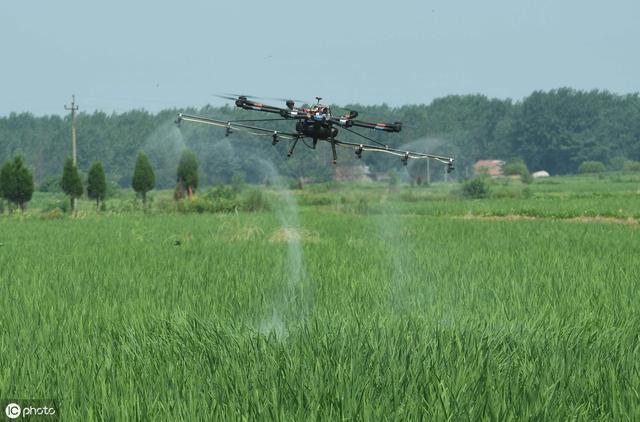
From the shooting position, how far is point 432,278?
902 cm

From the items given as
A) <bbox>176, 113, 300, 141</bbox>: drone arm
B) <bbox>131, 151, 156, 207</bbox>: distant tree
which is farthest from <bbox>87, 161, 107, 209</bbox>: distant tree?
<bbox>176, 113, 300, 141</bbox>: drone arm

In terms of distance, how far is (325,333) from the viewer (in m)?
5.24

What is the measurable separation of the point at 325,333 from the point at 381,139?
2.57m

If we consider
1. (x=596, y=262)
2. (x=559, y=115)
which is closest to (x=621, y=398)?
(x=596, y=262)

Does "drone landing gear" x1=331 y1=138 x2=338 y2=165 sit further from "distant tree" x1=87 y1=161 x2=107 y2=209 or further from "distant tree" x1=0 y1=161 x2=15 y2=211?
"distant tree" x1=0 y1=161 x2=15 y2=211

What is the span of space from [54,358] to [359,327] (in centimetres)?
188

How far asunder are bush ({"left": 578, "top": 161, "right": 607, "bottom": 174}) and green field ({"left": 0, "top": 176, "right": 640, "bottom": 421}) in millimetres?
43379

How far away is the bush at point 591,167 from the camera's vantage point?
54.2 meters

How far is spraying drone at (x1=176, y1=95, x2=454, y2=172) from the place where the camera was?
2463 mm

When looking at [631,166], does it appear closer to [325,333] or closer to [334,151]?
[325,333]

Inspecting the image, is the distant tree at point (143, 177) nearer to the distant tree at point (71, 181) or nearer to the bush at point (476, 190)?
the distant tree at point (71, 181)

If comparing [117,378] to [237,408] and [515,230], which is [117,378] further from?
[515,230]

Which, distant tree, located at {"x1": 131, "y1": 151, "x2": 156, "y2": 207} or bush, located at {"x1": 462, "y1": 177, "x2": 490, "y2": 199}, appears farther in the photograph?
bush, located at {"x1": 462, "y1": 177, "x2": 490, "y2": 199}

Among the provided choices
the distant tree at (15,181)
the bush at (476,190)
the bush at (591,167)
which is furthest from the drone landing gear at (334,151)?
the bush at (591,167)
